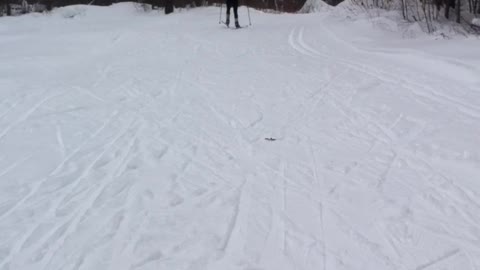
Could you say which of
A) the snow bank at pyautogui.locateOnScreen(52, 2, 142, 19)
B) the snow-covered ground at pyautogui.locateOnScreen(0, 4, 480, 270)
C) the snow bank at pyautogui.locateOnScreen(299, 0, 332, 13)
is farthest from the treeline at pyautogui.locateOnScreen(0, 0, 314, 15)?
the snow-covered ground at pyautogui.locateOnScreen(0, 4, 480, 270)

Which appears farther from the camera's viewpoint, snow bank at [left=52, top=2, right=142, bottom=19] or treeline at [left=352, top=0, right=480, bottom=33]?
snow bank at [left=52, top=2, right=142, bottom=19]

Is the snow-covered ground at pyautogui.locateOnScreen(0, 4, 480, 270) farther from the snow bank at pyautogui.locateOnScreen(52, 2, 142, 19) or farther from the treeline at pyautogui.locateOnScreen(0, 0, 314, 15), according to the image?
the treeline at pyautogui.locateOnScreen(0, 0, 314, 15)

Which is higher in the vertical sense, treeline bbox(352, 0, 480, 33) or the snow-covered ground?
treeline bbox(352, 0, 480, 33)

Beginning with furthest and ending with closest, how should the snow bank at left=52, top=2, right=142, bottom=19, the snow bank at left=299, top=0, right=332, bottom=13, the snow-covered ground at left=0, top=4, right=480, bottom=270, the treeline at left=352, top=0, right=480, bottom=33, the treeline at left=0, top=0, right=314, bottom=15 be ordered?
the treeline at left=0, top=0, right=314, bottom=15 < the snow bank at left=52, top=2, right=142, bottom=19 < the snow bank at left=299, top=0, right=332, bottom=13 < the treeline at left=352, top=0, right=480, bottom=33 < the snow-covered ground at left=0, top=4, right=480, bottom=270

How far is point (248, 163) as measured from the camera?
556 centimetres

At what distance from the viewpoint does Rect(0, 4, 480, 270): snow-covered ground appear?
Answer: 3.86 metres

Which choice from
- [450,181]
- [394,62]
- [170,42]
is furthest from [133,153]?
[170,42]

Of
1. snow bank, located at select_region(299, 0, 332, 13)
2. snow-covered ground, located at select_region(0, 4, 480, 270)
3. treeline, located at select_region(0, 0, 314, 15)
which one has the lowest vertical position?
snow-covered ground, located at select_region(0, 4, 480, 270)

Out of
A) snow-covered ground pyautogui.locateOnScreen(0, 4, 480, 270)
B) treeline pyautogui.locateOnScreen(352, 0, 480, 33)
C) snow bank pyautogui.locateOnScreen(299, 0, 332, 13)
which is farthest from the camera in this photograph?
snow bank pyautogui.locateOnScreen(299, 0, 332, 13)

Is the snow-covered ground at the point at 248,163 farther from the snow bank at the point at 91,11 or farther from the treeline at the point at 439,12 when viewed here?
the snow bank at the point at 91,11

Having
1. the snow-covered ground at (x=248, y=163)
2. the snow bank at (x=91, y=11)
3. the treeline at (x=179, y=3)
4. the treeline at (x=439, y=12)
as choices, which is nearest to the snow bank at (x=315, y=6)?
the treeline at (x=179, y=3)

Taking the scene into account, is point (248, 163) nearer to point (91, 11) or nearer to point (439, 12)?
point (439, 12)

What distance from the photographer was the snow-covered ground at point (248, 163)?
3.86 meters

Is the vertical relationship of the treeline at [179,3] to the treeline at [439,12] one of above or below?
above
